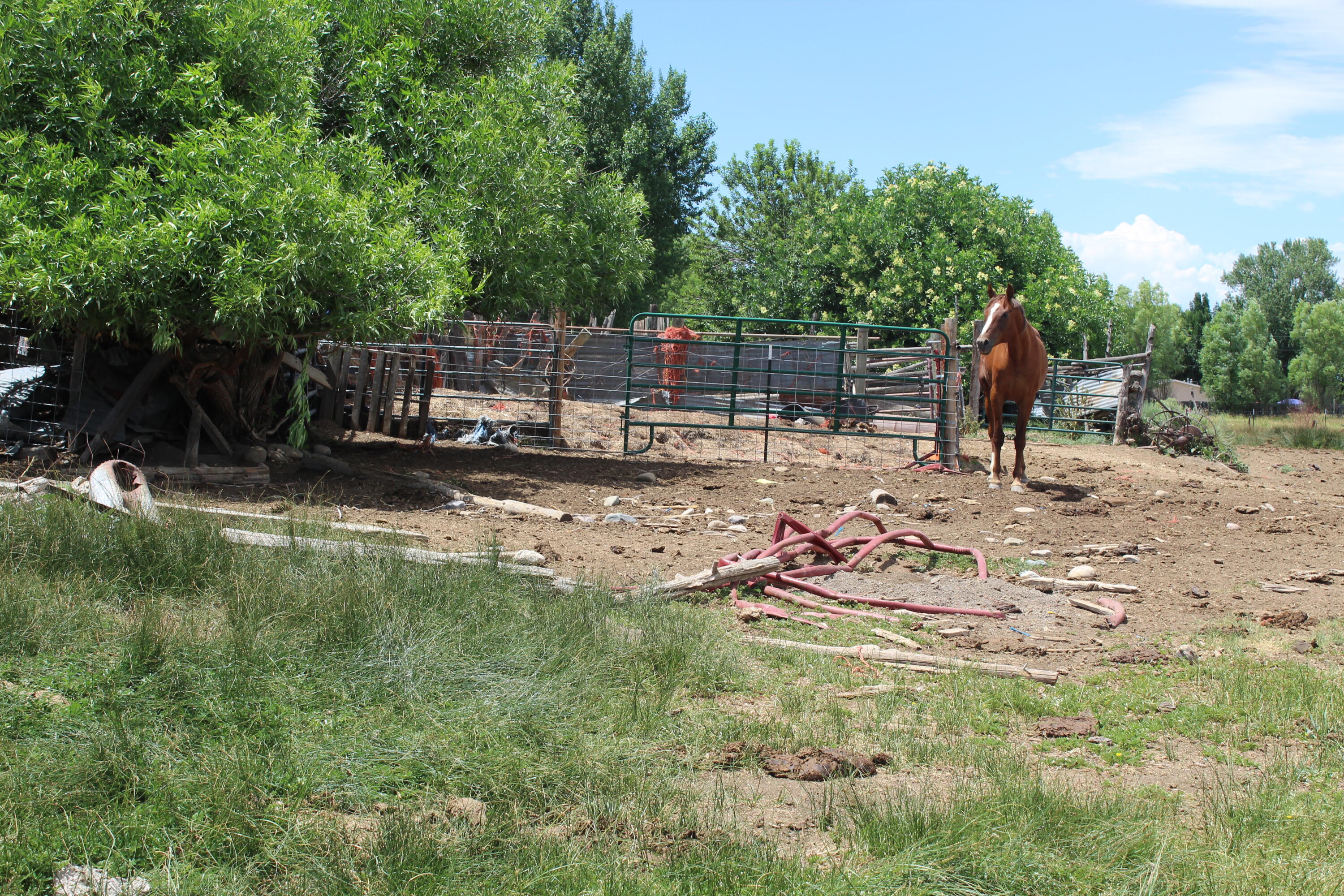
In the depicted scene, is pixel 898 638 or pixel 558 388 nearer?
pixel 898 638

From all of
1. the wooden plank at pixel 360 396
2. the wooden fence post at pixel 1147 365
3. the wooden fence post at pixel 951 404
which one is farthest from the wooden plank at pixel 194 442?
the wooden fence post at pixel 1147 365

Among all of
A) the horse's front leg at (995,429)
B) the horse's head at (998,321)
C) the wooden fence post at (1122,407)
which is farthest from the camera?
the wooden fence post at (1122,407)

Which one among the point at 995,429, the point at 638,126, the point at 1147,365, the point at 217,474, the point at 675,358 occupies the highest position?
the point at 638,126

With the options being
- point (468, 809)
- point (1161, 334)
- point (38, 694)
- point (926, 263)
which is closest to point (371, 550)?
point (38, 694)

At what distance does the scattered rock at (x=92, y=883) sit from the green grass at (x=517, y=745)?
39 millimetres

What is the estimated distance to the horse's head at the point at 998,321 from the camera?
34.0 feet

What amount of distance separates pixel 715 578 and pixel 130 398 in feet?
21.7

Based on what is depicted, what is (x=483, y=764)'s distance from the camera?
3074 mm

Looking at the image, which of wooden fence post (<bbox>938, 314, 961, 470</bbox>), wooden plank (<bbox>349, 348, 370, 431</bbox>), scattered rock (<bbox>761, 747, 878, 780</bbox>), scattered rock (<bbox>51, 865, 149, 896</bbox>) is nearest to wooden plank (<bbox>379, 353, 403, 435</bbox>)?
wooden plank (<bbox>349, 348, 370, 431</bbox>)

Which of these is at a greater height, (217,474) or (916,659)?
(217,474)

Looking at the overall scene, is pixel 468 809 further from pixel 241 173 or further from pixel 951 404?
pixel 951 404

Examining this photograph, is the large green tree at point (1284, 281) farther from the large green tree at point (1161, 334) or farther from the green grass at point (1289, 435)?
the green grass at point (1289, 435)

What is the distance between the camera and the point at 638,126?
3092 centimetres

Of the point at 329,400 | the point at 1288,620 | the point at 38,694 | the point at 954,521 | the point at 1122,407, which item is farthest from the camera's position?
the point at 1122,407
